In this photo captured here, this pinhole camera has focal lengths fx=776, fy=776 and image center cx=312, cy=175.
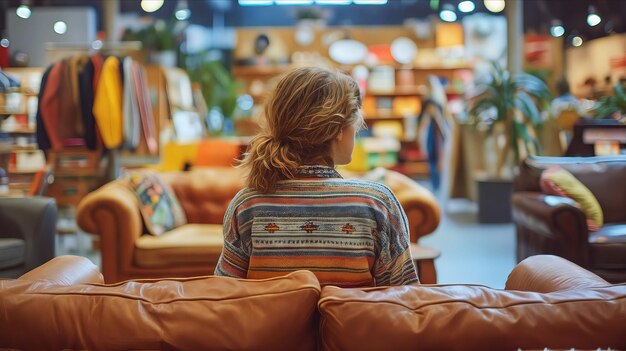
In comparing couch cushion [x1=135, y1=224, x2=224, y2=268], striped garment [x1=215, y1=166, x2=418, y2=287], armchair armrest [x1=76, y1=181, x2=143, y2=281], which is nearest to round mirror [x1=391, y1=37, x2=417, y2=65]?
couch cushion [x1=135, y1=224, x2=224, y2=268]

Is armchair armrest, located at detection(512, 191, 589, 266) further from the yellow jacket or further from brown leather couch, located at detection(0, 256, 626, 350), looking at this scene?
the yellow jacket

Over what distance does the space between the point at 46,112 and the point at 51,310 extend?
17.5 ft

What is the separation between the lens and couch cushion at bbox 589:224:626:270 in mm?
4129

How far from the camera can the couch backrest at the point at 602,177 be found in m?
4.80

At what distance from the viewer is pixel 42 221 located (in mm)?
4375

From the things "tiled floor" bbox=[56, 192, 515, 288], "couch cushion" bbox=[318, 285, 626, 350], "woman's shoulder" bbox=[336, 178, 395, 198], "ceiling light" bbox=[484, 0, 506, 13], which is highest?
"ceiling light" bbox=[484, 0, 506, 13]

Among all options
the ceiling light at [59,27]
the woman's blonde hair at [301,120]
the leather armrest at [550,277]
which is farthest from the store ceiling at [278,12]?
the woman's blonde hair at [301,120]

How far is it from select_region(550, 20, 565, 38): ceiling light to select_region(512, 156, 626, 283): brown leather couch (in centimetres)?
617

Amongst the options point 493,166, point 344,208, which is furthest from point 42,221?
point 493,166

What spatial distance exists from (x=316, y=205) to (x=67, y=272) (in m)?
0.64

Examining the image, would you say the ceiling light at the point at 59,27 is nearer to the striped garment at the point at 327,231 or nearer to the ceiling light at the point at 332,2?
the ceiling light at the point at 332,2

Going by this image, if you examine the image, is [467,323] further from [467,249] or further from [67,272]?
[467,249]

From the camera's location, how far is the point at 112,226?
4.41 meters

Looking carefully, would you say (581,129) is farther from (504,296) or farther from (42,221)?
(504,296)
